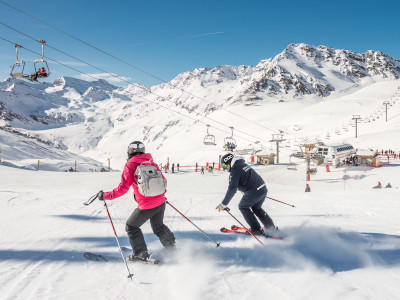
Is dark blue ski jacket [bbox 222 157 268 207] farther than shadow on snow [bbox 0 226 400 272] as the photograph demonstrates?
Yes

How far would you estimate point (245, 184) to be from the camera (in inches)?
191

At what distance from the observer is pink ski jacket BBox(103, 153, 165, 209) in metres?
3.69

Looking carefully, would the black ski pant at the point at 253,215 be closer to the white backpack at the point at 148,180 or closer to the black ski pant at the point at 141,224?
the black ski pant at the point at 141,224

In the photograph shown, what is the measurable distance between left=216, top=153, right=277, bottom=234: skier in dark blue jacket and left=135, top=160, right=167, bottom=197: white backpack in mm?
1422

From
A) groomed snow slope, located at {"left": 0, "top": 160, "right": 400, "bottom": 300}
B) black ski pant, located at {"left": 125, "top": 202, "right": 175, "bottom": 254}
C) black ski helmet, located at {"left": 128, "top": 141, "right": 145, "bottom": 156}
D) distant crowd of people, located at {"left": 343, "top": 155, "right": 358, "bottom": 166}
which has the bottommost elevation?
groomed snow slope, located at {"left": 0, "top": 160, "right": 400, "bottom": 300}

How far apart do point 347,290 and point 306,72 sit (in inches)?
7750

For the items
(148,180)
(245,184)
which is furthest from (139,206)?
(245,184)

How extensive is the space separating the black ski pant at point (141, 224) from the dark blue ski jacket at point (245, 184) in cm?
122

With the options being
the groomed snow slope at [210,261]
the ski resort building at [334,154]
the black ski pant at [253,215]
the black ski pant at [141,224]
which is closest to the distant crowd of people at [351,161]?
the ski resort building at [334,154]

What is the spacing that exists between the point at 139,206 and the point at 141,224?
11.7 inches

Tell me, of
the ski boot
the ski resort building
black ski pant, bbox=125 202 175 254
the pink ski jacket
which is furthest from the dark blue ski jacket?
the ski resort building

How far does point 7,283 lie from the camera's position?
3.25 meters

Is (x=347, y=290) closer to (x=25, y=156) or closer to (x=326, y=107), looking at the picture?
(x=25, y=156)

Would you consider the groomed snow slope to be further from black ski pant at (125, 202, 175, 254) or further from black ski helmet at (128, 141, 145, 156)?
black ski helmet at (128, 141, 145, 156)
